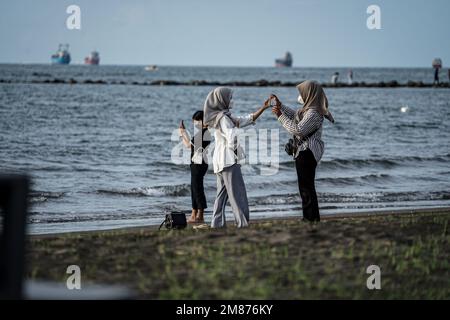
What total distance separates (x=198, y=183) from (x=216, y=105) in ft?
9.14

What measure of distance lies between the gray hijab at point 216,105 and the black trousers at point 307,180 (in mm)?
1114

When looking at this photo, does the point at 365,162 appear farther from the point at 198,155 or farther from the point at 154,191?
the point at 198,155

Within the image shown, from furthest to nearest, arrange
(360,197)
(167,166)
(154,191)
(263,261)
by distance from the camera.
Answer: (167,166) → (154,191) → (360,197) → (263,261)

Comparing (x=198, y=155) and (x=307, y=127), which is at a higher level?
(x=307, y=127)

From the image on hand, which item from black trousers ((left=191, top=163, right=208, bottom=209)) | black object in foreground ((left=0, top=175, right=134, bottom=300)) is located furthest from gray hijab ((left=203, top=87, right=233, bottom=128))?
black object in foreground ((left=0, top=175, right=134, bottom=300))

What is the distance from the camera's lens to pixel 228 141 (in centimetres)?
1055

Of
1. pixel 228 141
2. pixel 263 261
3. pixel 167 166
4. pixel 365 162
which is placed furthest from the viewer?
pixel 365 162

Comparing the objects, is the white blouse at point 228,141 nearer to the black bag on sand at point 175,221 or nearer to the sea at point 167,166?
the black bag on sand at point 175,221

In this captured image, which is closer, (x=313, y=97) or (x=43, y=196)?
(x=313, y=97)

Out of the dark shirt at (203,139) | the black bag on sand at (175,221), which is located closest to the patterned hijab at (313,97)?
the black bag on sand at (175,221)

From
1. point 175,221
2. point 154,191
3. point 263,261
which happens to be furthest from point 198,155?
point 154,191

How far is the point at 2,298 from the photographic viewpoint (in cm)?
396
